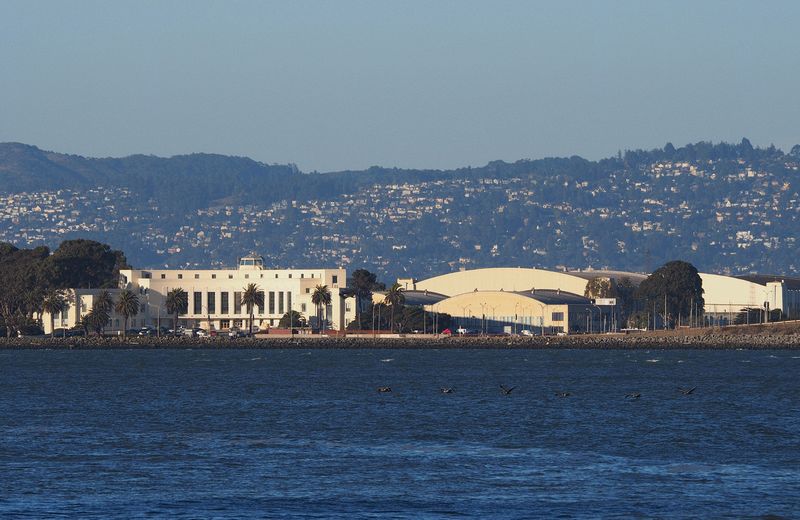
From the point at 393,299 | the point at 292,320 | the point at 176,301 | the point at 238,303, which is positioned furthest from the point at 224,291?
the point at 393,299

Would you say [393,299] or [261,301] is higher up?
[393,299]

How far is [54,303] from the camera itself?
18000 centimetres

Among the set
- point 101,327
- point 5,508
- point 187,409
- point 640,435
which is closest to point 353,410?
point 187,409

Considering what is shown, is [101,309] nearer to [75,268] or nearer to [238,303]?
[75,268]

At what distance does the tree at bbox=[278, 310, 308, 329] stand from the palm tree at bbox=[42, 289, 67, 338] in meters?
26.6

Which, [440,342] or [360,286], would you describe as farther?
[360,286]

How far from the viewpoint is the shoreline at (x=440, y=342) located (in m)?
165

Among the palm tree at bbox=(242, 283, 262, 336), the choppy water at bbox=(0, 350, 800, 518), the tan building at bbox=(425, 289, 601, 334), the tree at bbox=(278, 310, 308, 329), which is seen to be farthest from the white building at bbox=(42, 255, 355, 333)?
the choppy water at bbox=(0, 350, 800, 518)

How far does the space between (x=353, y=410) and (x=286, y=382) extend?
2553 cm

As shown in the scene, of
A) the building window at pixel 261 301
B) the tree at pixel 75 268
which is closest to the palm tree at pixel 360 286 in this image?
the building window at pixel 261 301

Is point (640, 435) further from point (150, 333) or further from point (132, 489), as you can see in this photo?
point (150, 333)

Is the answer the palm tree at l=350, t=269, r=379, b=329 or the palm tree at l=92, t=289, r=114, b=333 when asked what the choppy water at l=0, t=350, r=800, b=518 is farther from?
the palm tree at l=350, t=269, r=379, b=329

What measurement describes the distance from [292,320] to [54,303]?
93.4ft

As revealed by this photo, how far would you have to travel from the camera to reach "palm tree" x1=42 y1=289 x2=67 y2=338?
589 feet
